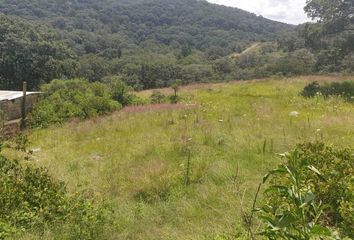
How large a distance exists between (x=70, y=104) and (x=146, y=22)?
440 feet

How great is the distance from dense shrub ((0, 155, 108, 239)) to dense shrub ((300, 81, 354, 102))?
39.9 feet

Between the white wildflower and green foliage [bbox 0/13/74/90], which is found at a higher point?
the white wildflower

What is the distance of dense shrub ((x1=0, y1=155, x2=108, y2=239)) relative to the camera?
4734mm

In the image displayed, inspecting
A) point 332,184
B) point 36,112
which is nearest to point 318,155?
point 332,184

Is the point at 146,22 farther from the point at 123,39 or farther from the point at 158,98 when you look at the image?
the point at 158,98

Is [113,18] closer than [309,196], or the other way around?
[309,196]

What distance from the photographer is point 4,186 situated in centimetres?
535

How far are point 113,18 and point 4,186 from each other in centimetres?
14410

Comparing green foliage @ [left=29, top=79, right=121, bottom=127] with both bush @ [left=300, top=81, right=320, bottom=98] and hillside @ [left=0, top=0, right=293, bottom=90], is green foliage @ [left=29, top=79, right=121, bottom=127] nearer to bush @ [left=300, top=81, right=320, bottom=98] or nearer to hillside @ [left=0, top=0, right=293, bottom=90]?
bush @ [left=300, top=81, right=320, bottom=98]

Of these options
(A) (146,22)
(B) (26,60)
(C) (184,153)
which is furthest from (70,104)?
(A) (146,22)

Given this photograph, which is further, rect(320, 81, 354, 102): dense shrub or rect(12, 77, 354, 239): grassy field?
rect(320, 81, 354, 102): dense shrub

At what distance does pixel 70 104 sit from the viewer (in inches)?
643

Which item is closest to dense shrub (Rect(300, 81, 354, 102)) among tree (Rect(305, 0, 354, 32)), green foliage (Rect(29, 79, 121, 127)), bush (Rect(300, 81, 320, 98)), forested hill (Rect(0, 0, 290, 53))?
bush (Rect(300, 81, 320, 98))

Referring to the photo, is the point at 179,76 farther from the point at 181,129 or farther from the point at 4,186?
the point at 4,186
